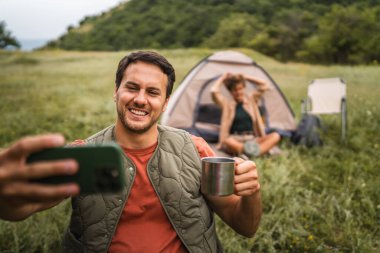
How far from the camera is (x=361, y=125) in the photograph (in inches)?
215

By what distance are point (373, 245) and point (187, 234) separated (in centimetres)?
175

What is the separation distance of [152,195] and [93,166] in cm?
85

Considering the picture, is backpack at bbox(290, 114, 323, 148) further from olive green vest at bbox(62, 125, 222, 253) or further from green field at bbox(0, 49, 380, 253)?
olive green vest at bbox(62, 125, 222, 253)

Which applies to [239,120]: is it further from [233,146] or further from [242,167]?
[242,167]

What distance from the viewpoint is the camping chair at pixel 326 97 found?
5.47m

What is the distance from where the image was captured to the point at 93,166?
2.20 ft

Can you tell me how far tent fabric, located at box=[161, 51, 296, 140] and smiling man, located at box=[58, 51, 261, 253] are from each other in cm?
360

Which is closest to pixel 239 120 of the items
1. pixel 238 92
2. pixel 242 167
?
pixel 238 92

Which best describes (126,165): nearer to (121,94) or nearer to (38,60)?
(121,94)

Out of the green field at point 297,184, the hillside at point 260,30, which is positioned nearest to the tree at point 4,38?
the hillside at point 260,30

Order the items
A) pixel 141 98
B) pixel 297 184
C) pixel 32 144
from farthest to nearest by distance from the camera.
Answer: pixel 297 184 < pixel 141 98 < pixel 32 144

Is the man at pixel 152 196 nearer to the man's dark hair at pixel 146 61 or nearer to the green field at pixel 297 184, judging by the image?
the man's dark hair at pixel 146 61

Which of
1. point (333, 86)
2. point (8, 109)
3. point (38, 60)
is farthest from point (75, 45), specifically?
point (333, 86)

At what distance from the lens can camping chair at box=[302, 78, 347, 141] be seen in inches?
215
